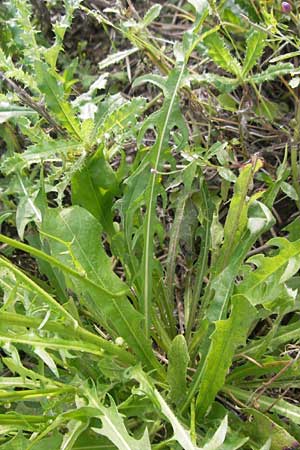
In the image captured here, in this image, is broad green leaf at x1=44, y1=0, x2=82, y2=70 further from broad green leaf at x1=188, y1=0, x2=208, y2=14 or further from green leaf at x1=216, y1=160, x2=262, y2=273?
green leaf at x1=216, y1=160, x2=262, y2=273

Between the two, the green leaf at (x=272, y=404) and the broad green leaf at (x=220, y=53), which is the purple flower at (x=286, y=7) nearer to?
the broad green leaf at (x=220, y=53)

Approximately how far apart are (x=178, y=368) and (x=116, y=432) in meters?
0.15

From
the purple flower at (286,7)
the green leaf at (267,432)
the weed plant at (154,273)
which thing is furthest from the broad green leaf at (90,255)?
the purple flower at (286,7)

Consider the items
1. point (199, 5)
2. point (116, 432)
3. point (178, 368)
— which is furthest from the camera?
point (199, 5)

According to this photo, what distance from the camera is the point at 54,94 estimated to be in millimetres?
1039

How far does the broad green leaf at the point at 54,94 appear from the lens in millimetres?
1034

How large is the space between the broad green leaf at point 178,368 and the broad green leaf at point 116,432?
0.12m

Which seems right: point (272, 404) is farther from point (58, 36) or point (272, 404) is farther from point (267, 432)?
point (58, 36)

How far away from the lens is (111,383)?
101 centimetres

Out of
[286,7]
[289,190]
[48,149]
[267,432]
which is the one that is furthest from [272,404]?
[286,7]

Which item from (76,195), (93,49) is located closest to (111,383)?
(76,195)

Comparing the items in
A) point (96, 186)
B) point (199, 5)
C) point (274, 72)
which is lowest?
point (96, 186)

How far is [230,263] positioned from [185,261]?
254 millimetres

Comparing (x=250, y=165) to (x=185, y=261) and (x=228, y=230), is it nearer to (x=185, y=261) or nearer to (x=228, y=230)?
(x=228, y=230)
